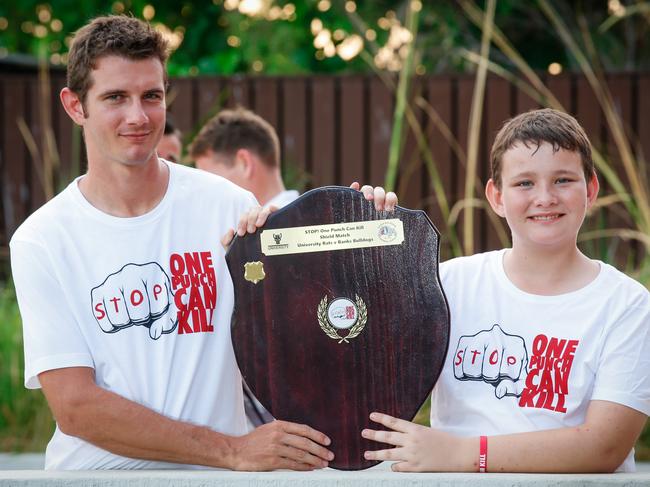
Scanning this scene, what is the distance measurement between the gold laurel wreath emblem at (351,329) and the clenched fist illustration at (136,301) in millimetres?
387

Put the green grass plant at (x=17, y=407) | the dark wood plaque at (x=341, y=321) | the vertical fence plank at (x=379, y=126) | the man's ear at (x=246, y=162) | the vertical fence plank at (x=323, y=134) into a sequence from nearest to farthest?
the dark wood plaque at (x=341, y=321)
the man's ear at (x=246, y=162)
the green grass plant at (x=17, y=407)
the vertical fence plank at (x=379, y=126)
the vertical fence plank at (x=323, y=134)

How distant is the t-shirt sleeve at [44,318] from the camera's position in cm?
256

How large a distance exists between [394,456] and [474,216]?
237 inches

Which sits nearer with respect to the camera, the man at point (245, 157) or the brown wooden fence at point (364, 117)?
the man at point (245, 157)

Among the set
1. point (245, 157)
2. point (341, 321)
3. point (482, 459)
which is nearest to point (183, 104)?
point (245, 157)

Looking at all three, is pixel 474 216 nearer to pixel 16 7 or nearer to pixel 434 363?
pixel 16 7

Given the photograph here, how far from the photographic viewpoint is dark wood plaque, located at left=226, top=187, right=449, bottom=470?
246cm

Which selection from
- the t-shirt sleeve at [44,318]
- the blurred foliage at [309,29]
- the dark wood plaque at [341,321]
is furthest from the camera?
the blurred foliage at [309,29]

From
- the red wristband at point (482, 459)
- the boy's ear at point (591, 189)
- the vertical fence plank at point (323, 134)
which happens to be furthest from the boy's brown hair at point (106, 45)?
the vertical fence plank at point (323, 134)

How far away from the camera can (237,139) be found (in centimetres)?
477

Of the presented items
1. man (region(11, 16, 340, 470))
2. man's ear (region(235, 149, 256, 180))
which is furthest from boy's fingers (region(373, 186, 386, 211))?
man's ear (region(235, 149, 256, 180))

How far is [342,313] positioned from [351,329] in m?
0.04

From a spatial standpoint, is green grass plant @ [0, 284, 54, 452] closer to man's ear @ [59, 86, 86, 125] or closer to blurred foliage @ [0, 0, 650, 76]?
man's ear @ [59, 86, 86, 125]

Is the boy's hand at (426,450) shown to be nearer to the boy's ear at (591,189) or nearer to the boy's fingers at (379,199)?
the boy's fingers at (379,199)
